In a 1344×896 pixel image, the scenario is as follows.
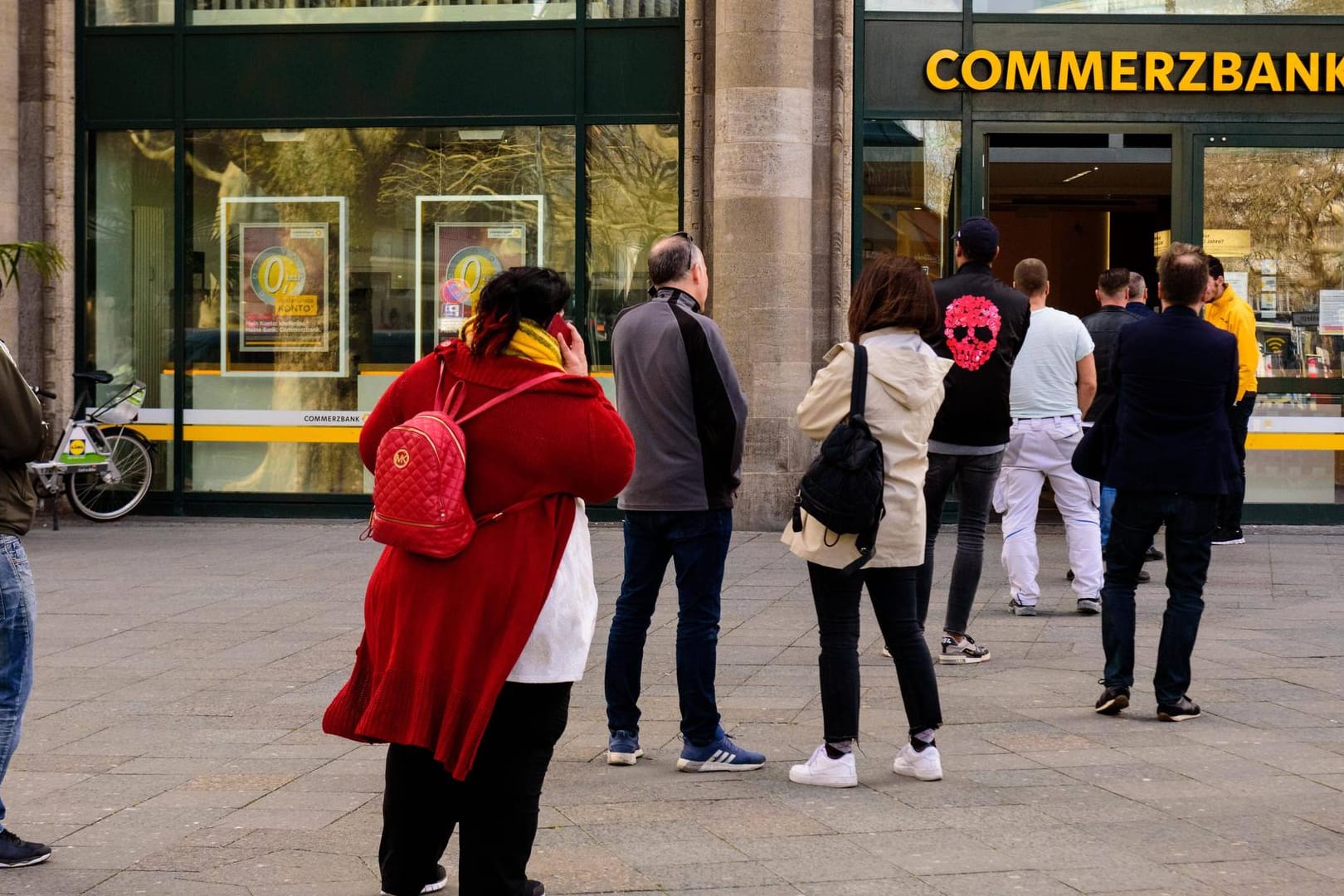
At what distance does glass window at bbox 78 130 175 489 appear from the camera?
14828 mm

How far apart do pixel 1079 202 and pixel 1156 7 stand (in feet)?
27.9

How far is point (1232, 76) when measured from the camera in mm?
13828

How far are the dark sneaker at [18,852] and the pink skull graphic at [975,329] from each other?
14.5 ft

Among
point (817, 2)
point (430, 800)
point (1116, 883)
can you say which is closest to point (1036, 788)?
point (1116, 883)

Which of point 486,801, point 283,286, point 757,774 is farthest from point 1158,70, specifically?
point 486,801

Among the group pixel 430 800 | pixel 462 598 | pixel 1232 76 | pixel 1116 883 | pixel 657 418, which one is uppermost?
pixel 1232 76

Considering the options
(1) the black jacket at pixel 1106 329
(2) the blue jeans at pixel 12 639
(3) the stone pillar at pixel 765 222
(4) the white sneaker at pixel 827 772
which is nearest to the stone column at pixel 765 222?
(3) the stone pillar at pixel 765 222

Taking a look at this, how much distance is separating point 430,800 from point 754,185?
978cm

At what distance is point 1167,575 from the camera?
6.83m

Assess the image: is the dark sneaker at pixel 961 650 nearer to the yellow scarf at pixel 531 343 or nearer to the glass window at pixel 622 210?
the yellow scarf at pixel 531 343

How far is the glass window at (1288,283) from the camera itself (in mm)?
13953

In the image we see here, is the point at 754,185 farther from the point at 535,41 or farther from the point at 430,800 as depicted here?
the point at 430,800

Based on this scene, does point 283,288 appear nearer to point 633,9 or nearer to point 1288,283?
point 633,9

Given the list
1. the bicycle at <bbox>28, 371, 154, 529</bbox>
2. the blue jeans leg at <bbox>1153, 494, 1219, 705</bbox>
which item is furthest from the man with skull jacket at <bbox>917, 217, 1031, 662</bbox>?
the bicycle at <bbox>28, 371, 154, 529</bbox>
